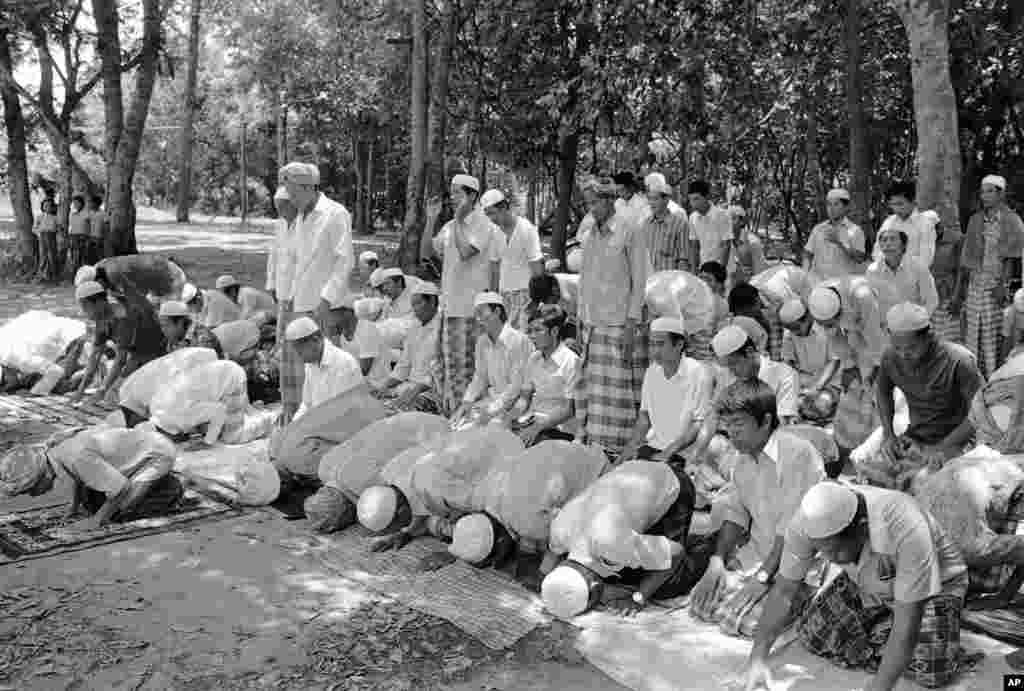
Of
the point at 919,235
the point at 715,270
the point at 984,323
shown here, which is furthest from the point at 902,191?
the point at 715,270

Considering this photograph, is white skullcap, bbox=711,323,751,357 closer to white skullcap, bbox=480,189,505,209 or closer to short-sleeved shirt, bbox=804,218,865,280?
white skullcap, bbox=480,189,505,209

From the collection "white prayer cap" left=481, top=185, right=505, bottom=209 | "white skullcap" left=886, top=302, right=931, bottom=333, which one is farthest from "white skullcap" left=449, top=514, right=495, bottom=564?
"white prayer cap" left=481, top=185, right=505, bottom=209

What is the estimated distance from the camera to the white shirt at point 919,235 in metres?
7.01

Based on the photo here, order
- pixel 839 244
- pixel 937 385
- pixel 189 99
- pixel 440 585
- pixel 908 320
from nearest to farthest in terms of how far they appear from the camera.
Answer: pixel 440 585
pixel 908 320
pixel 937 385
pixel 839 244
pixel 189 99

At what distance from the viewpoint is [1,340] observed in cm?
844

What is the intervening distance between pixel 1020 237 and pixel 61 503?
6.23 metres

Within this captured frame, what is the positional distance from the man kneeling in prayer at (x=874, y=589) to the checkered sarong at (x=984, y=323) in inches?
171

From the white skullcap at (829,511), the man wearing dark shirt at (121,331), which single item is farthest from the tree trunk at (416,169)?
the white skullcap at (829,511)

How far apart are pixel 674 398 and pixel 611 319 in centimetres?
83

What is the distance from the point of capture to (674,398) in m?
4.77

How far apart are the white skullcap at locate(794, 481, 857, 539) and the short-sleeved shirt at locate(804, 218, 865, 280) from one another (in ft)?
15.2

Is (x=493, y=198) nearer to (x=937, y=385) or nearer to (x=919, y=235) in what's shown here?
(x=919, y=235)

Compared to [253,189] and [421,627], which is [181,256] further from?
[253,189]

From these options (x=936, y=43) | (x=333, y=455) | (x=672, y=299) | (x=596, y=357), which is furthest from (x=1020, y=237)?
(x=333, y=455)
